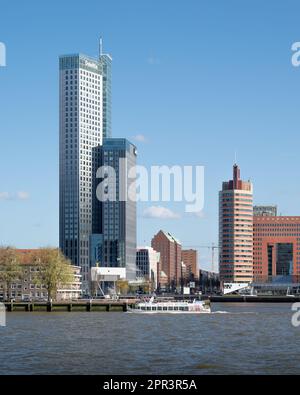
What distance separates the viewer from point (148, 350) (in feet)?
220

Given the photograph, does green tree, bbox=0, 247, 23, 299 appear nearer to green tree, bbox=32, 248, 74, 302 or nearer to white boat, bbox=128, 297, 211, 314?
green tree, bbox=32, 248, 74, 302

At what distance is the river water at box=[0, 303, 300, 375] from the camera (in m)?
54.9

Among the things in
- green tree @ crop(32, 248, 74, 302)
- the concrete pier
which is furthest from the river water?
green tree @ crop(32, 248, 74, 302)

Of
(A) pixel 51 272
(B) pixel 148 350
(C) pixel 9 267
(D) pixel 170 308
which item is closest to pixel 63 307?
(A) pixel 51 272

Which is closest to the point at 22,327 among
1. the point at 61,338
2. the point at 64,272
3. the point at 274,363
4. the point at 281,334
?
the point at 61,338

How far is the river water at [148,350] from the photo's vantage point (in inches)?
2162

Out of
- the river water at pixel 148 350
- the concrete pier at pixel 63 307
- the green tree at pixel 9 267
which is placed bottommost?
the concrete pier at pixel 63 307

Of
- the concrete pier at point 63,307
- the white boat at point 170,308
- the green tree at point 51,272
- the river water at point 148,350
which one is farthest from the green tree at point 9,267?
the river water at point 148,350

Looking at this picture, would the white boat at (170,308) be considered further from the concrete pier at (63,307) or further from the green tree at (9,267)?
the green tree at (9,267)

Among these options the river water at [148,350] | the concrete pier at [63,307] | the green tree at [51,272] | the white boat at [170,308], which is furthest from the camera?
the green tree at [51,272]

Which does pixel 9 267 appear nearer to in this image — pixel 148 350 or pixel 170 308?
pixel 170 308

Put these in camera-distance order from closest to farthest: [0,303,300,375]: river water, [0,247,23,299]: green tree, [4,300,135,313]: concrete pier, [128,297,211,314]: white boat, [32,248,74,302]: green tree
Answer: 1. [0,303,300,375]: river water
2. [128,297,211,314]: white boat
3. [4,300,135,313]: concrete pier
4. [32,248,74,302]: green tree
5. [0,247,23,299]: green tree

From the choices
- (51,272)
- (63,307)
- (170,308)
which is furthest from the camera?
(51,272)
